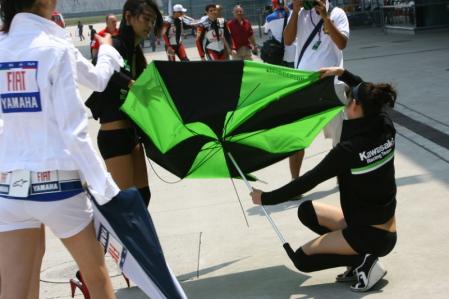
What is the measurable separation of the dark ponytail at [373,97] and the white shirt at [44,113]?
1823 millimetres

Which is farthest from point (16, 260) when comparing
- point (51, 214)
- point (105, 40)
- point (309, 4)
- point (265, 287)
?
point (309, 4)

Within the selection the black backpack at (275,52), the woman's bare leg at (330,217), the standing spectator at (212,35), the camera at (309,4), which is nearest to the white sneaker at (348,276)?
the woman's bare leg at (330,217)

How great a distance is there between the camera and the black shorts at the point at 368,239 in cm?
459

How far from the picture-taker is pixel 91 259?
137 inches

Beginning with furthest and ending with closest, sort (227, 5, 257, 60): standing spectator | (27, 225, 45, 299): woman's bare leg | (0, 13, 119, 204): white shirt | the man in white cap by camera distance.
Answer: the man in white cap → (227, 5, 257, 60): standing spectator → (27, 225, 45, 299): woman's bare leg → (0, 13, 119, 204): white shirt

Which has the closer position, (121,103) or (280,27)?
(121,103)

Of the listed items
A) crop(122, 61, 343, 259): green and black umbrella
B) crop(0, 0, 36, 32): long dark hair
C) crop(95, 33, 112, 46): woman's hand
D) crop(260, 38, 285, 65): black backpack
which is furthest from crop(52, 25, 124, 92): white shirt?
crop(260, 38, 285, 65): black backpack

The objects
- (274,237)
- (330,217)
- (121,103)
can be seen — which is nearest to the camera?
(330,217)

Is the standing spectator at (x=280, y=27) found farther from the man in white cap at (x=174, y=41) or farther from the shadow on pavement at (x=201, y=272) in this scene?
the man in white cap at (x=174, y=41)

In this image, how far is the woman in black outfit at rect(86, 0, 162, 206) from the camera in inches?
199

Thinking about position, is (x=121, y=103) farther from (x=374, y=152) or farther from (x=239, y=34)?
(x=239, y=34)

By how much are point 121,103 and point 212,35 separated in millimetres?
10499

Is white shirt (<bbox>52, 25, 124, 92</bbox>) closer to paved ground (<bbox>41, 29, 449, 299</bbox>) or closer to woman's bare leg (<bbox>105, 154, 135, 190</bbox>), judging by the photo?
woman's bare leg (<bbox>105, 154, 135, 190</bbox>)

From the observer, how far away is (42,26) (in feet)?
11.1
